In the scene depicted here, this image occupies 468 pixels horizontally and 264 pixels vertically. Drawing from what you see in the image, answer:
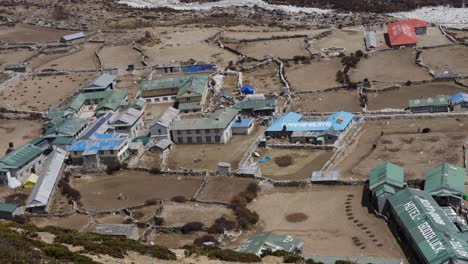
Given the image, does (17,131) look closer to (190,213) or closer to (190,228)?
(190,213)

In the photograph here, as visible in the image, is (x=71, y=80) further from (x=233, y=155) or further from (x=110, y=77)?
(x=233, y=155)

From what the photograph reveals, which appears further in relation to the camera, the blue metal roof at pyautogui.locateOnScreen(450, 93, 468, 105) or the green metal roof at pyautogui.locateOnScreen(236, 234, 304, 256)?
the blue metal roof at pyautogui.locateOnScreen(450, 93, 468, 105)

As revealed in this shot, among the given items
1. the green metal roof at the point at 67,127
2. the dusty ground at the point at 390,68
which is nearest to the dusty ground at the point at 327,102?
the dusty ground at the point at 390,68

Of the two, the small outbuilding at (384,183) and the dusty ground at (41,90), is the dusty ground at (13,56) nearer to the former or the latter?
the dusty ground at (41,90)

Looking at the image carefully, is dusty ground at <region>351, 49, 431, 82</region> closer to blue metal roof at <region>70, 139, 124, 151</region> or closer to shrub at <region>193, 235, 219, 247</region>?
blue metal roof at <region>70, 139, 124, 151</region>

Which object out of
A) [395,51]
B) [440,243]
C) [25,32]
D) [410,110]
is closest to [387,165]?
[440,243]

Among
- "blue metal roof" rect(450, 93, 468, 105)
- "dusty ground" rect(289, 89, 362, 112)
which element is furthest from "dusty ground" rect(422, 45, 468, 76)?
"dusty ground" rect(289, 89, 362, 112)

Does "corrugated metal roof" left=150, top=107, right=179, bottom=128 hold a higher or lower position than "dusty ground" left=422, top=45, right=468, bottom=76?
lower

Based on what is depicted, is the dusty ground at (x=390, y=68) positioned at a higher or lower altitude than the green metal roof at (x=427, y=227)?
lower
